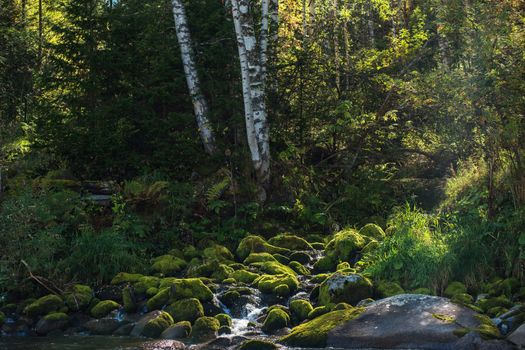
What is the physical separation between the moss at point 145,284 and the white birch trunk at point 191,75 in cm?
511

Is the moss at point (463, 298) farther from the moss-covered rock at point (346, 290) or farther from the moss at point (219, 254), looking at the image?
the moss at point (219, 254)

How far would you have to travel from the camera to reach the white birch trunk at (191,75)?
15672 mm

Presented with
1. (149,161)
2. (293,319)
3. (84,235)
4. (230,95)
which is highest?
(230,95)

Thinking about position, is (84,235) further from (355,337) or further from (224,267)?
(355,337)

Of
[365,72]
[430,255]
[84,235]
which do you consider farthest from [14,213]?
[365,72]

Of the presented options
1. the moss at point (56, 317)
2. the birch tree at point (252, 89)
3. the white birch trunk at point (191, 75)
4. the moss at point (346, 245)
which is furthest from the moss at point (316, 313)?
the white birch trunk at point (191, 75)

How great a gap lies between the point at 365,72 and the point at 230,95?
333 cm

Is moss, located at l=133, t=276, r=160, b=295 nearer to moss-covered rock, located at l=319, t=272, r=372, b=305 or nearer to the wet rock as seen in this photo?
the wet rock

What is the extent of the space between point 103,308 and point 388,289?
4.21 m

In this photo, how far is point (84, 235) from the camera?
1173 cm

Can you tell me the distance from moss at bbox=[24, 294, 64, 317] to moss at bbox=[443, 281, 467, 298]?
5664 millimetres

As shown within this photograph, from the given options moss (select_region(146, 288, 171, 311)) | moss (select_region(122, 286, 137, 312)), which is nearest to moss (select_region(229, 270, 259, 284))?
moss (select_region(146, 288, 171, 311))

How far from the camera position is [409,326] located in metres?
8.48

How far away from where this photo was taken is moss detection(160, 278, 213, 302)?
33.5 ft
